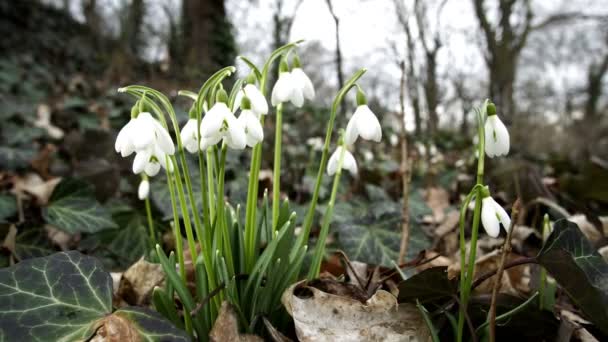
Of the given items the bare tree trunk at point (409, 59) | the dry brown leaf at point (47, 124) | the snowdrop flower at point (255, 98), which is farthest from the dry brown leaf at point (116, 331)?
the dry brown leaf at point (47, 124)

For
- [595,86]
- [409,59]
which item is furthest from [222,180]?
[595,86]

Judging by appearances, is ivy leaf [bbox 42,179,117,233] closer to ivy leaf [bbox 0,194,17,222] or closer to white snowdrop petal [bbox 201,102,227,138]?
ivy leaf [bbox 0,194,17,222]

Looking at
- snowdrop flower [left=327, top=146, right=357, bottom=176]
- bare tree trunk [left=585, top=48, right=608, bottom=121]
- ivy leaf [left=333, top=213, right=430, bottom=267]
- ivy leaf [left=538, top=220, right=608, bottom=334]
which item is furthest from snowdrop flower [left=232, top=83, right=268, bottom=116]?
bare tree trunk [left=585, top=48, right=608, bottom=121]

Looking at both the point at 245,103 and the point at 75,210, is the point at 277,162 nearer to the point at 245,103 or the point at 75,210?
the point at 245,103

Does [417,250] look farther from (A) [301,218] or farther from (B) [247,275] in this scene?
(B) [247,275]

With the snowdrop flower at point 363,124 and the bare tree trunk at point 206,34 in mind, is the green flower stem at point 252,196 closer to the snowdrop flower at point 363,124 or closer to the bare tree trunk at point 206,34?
the snowdrop flower at point 363,124

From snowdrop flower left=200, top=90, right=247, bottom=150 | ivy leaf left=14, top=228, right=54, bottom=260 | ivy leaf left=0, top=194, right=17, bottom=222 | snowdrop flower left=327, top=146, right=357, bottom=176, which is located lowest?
ivy leaf left=14, top=228, right=54, bottom=260
